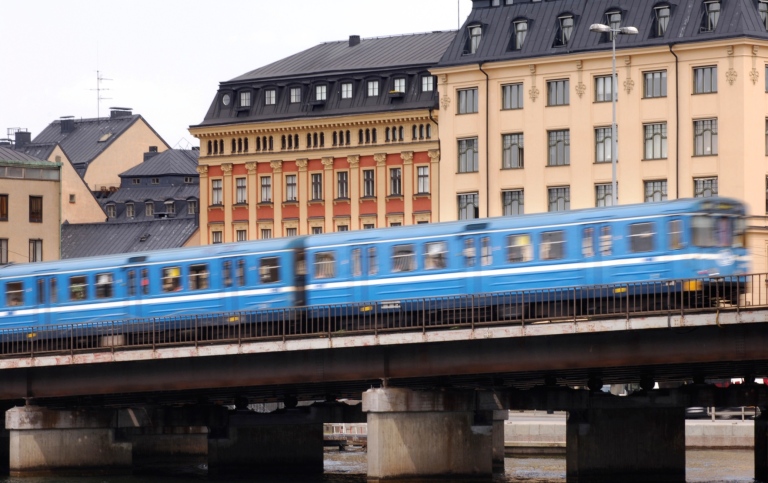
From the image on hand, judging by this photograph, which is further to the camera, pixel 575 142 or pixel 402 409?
pixel 575 142

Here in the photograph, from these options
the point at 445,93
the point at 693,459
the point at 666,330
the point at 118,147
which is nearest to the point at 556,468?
the point at 693,459

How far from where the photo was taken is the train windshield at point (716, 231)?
59781mm

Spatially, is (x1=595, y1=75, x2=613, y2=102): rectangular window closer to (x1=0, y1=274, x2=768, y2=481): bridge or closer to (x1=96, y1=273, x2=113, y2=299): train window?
(x1=0, y1=274, x2=768, y2=481): bridge

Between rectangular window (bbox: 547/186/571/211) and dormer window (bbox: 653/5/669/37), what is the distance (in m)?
9.42

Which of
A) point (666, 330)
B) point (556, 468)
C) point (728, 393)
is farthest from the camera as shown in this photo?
point (556, 468)

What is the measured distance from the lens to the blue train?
197 ft

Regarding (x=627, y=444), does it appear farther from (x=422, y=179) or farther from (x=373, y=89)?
(x=373, y=89)

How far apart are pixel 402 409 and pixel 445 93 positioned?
160 feet

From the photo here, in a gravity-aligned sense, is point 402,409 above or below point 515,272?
below

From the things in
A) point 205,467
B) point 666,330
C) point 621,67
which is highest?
point 621,67

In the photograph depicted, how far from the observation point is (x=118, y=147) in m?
175

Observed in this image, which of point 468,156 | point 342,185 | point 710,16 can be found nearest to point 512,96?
point 468,156

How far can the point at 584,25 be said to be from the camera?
348 ft

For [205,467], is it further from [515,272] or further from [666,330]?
[666,330]
